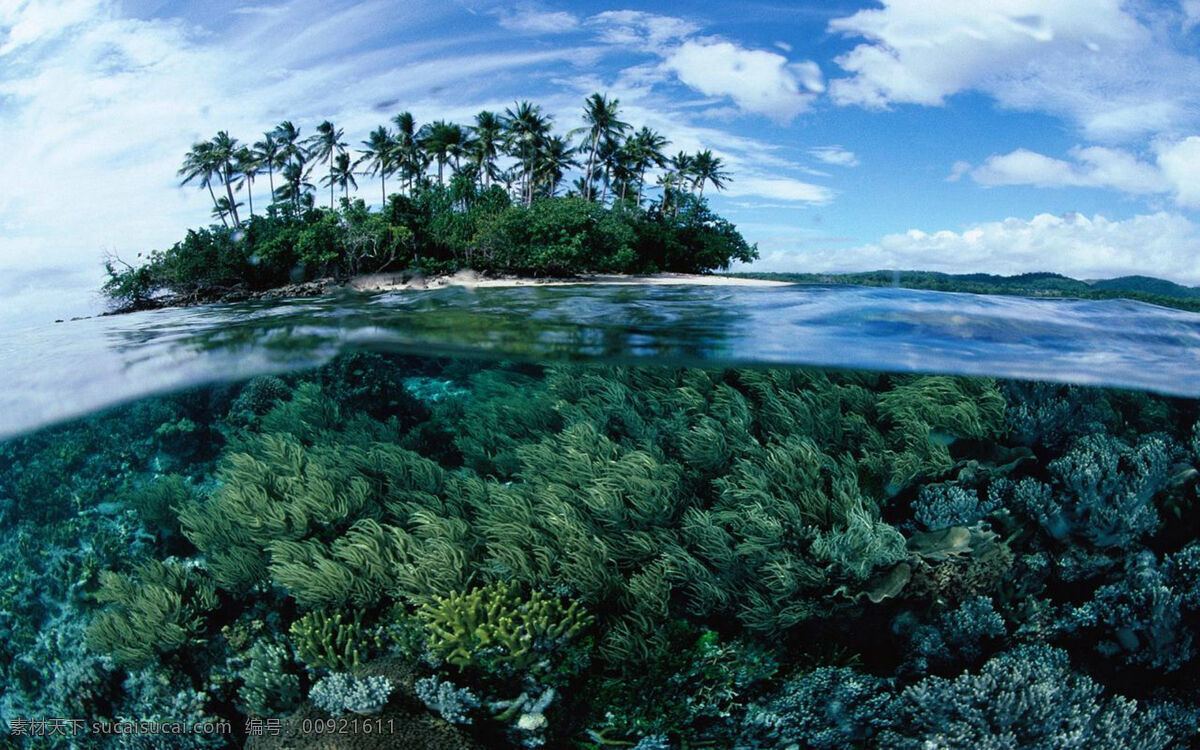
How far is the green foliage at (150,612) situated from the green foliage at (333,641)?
1258mm

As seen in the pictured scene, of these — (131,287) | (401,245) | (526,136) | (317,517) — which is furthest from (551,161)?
(317,517)

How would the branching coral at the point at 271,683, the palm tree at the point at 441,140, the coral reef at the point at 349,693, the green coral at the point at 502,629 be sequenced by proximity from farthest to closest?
the palm tree at the point at 441,140 → the branching coral at the point at 271,683 → the coral reef at the point at 349,693 → the green coral at the point at 502,629

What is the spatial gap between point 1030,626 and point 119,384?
1103 centimetres

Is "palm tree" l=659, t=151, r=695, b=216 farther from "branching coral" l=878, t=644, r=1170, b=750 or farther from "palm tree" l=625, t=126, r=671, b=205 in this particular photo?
"branching coral" l=878, t=644, r=1170, b=750

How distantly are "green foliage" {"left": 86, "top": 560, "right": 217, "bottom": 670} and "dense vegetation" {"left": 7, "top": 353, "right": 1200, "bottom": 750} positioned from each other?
29mm

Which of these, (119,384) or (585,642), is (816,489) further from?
(119,384)

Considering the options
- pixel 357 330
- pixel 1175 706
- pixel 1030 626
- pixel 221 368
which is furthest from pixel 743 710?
pixel 221 368

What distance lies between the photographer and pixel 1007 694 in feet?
17.2

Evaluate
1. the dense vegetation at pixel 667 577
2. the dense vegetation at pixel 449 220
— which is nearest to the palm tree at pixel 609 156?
the dense vegetation at pixel 449 220

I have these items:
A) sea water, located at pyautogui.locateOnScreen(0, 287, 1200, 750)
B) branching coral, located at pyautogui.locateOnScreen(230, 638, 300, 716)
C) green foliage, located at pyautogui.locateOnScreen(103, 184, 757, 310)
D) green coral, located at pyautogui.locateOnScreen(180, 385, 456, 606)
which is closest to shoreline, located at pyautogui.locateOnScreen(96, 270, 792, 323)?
green foliage, located at pyautogui.locateOnScreen(103, 184, 757, 310)

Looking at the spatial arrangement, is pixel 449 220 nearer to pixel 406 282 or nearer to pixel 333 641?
pixel 406 282

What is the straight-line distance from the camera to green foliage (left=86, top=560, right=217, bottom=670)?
6.08 metres

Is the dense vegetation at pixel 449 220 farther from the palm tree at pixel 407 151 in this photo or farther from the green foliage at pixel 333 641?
the green foliage at pixel 333 641

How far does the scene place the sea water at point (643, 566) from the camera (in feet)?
17.6
